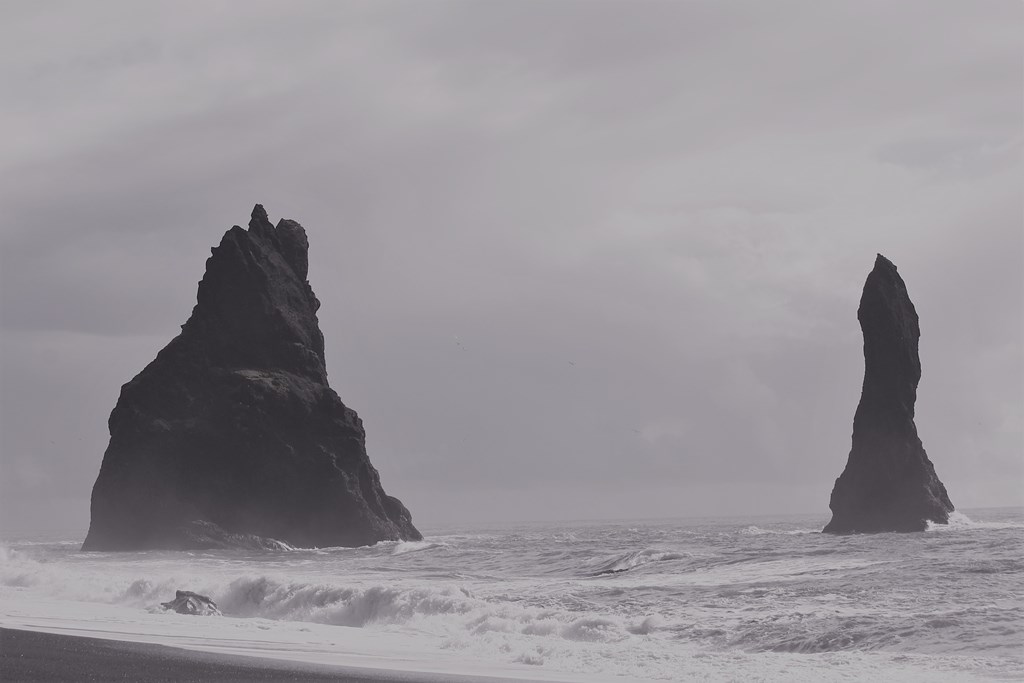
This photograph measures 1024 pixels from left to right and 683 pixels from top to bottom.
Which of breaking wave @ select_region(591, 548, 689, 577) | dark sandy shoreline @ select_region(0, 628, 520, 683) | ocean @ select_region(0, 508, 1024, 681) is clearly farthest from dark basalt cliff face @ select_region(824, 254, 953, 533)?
dark sandy shoreline @ select_region(0, 628, 520, 683)

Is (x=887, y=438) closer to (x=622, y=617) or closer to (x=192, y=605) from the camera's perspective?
(x=622, y=617)

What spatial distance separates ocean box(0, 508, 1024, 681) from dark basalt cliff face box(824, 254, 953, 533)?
41542 millimetres

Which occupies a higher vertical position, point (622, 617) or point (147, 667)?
point (147, 667)

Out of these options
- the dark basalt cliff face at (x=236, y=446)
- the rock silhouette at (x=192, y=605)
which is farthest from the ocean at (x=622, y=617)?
the dark basalt cliff face at (x=236, y=446)

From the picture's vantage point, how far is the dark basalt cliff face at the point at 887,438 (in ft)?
260

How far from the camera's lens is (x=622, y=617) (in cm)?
2353

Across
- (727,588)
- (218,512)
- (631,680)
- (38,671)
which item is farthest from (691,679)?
(218,512)

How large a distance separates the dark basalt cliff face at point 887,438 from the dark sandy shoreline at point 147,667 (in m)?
68.7

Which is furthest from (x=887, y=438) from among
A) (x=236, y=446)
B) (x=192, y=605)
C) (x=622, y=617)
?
(x=192, y=605)

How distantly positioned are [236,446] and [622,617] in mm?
62275

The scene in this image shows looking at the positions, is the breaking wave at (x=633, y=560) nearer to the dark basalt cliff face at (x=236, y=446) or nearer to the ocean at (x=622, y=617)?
the ocean at (x=622, y=617)

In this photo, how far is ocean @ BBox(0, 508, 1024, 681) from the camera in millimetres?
18062

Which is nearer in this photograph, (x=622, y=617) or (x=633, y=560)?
(x=622, y=617)

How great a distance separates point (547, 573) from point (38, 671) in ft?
81.9
